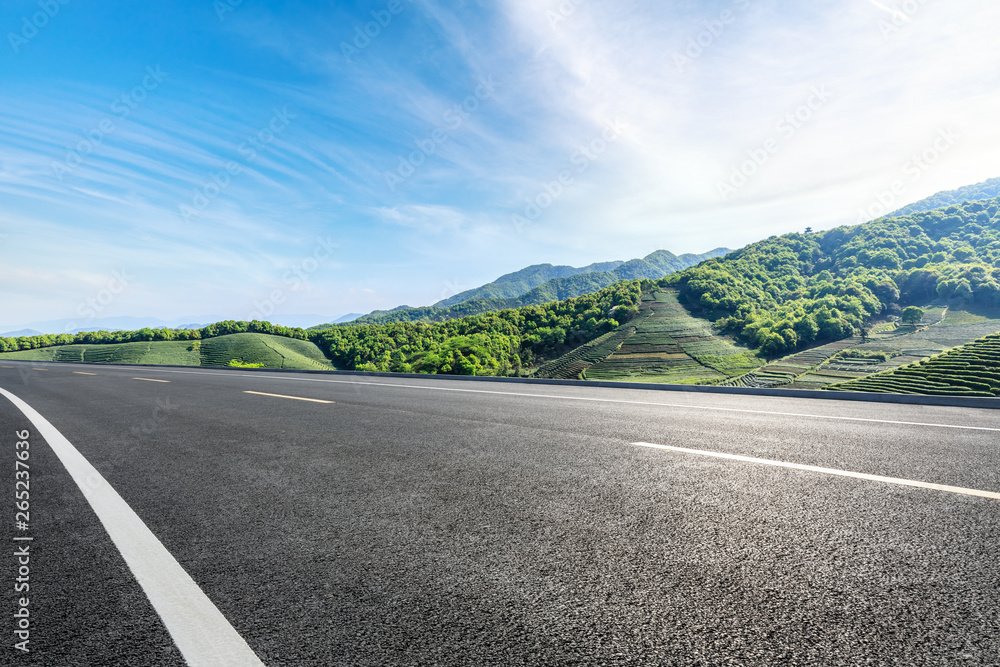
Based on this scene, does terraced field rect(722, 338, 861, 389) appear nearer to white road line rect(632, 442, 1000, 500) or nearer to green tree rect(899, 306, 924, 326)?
green tree rect(899, 306, 924, 326)

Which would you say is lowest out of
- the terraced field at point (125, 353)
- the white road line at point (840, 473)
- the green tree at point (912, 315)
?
the white road line at point (840, 473)

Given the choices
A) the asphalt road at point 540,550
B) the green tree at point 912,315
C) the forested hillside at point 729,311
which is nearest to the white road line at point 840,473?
the asphalt road at point 540,550

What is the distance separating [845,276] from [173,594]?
155005mm

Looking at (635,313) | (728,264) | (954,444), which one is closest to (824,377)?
(635,313)

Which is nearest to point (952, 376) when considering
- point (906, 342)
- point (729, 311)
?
point (906, 342)

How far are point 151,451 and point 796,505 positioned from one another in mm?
5869

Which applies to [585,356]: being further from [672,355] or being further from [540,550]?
[540,550]

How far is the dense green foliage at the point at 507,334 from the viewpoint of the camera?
94.3 m

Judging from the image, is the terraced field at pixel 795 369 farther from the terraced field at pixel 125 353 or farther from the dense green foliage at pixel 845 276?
the terraced field at pixel 125 353

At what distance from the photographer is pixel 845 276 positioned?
124 meters

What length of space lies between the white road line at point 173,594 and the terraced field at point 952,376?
54.8 meters

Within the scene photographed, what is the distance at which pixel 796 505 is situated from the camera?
2.86 meters

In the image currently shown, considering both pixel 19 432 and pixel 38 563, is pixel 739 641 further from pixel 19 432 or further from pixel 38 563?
pixel 19 432

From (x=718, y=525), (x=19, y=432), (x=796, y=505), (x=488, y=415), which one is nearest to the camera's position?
(x=718, y=525)
